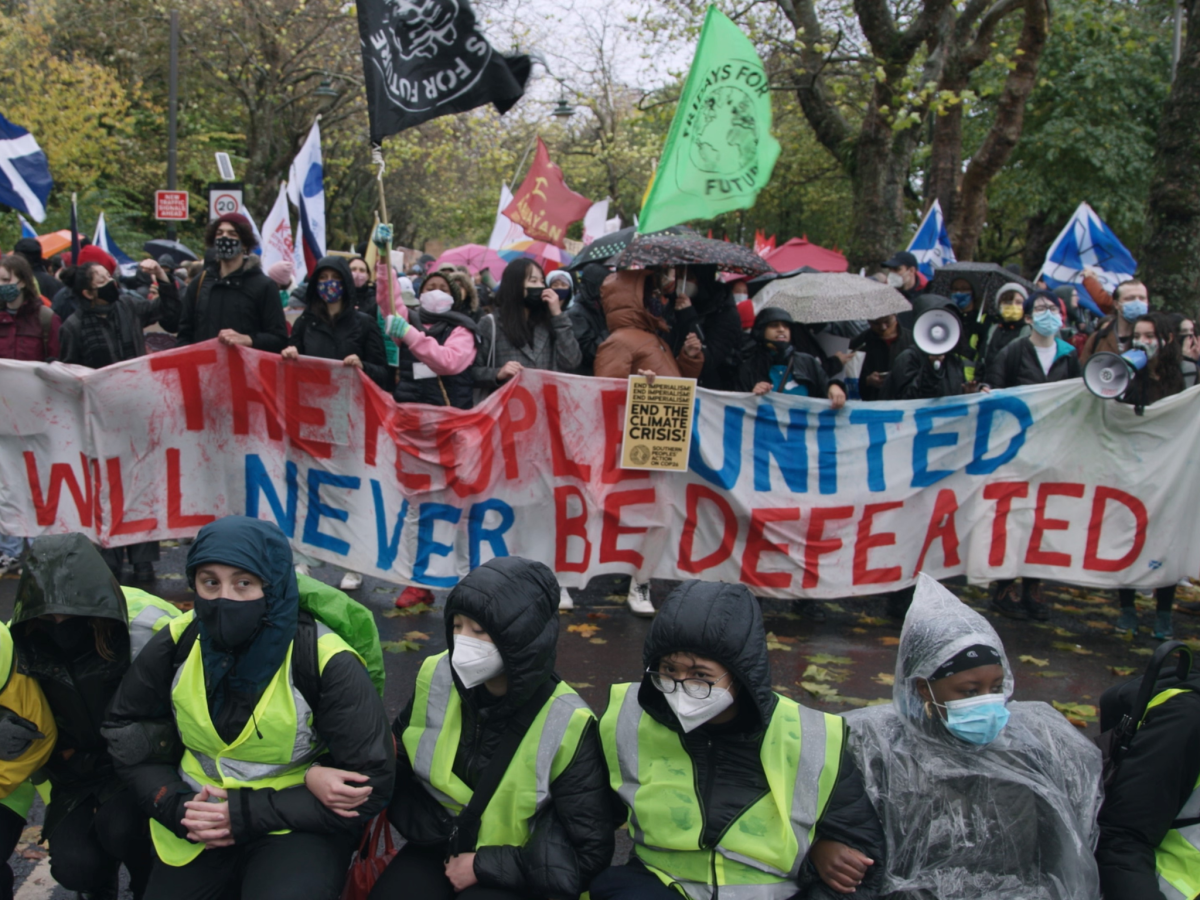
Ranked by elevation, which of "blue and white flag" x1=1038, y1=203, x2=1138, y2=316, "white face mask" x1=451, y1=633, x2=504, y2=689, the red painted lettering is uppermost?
"blue and white flag" x1=1038, y1=203, x2=1138, y2=316

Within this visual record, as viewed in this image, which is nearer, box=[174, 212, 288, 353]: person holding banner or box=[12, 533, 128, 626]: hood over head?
box=[12, 533, 128, 626]: hood over head

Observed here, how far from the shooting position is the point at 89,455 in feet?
19.1

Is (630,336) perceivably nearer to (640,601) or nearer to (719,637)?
(640,601)

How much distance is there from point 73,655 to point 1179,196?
9196mm

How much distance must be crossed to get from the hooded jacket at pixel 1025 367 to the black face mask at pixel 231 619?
5005 millimetres

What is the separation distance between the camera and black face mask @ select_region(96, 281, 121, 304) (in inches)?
262

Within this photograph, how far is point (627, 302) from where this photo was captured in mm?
6113

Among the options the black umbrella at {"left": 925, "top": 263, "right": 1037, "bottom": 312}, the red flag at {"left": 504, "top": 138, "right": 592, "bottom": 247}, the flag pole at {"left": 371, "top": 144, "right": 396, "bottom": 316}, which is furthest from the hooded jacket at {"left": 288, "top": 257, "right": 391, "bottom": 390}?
the red flag at {"left": 504, "top": 138, "right": 592, "bottom": 247}

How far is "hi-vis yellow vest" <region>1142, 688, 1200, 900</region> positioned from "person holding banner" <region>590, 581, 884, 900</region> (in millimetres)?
704

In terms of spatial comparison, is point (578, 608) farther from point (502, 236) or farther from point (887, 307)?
point (502, 236)

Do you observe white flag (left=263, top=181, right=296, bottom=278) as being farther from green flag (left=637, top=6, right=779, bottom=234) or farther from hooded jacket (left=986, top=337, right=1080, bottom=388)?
hooded jacket (left=986, top=337, right=1080, bottom=388)

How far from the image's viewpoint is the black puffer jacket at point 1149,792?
8.39ft

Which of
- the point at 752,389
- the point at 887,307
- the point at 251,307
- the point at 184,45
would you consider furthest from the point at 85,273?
the point at 184,45

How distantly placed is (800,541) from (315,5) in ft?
79.5
